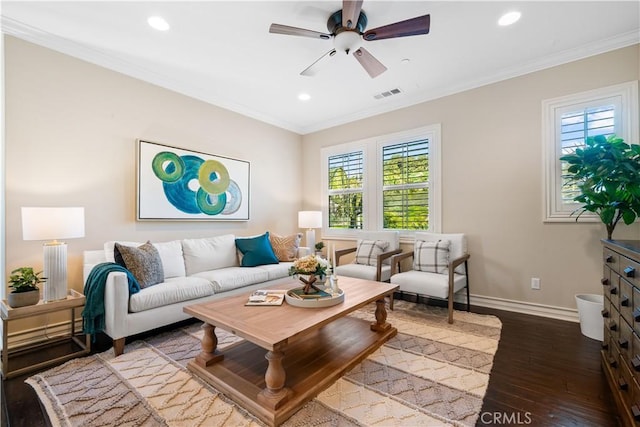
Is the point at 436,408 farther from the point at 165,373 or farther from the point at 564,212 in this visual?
the point at 564,212

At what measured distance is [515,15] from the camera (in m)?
2.37

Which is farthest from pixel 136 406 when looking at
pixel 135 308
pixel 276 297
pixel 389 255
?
pixel 389 255

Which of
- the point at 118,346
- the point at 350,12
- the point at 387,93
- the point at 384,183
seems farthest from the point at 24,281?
the point at 387,93

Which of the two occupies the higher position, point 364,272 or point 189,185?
point 189,185

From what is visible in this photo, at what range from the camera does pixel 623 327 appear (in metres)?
1.54

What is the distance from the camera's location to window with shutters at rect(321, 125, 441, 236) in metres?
3.92

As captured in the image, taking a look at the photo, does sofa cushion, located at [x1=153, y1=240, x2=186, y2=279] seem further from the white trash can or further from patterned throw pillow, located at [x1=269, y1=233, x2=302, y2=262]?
the white trash can

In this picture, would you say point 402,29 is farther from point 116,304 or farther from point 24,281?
point 24,281

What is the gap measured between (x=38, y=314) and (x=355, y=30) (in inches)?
128

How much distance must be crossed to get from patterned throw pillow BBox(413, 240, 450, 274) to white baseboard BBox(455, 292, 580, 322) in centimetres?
59

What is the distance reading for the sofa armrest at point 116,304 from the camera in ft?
7.25

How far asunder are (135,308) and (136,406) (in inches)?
34.6
